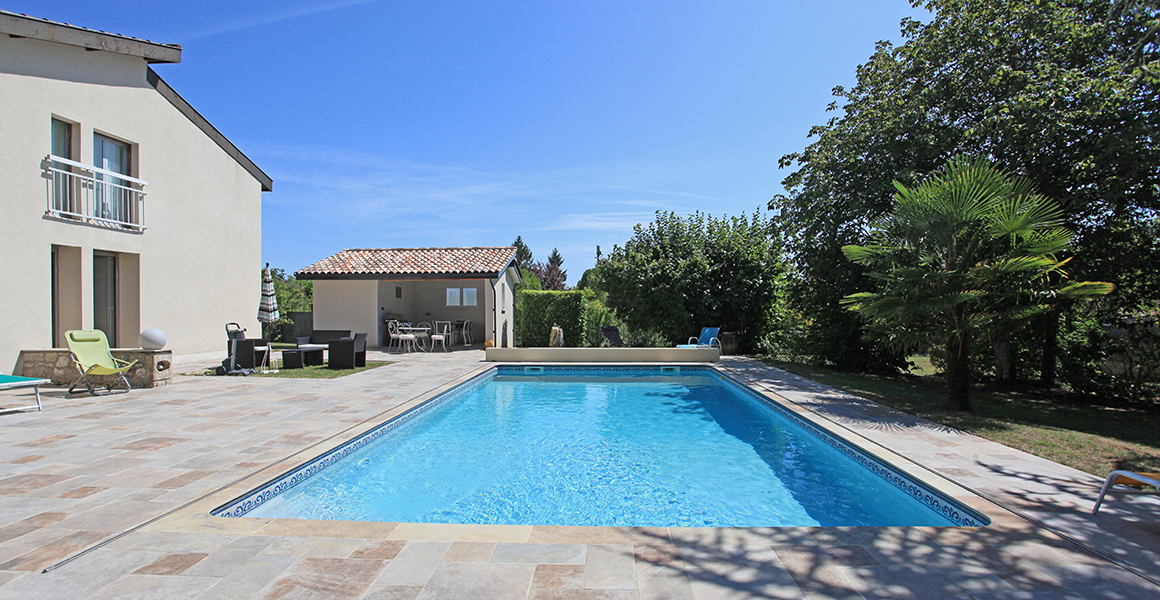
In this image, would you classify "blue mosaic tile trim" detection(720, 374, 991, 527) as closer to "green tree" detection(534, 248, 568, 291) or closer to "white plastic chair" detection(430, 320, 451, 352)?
"white plastic chair" detection(430, 320, 451, 352)

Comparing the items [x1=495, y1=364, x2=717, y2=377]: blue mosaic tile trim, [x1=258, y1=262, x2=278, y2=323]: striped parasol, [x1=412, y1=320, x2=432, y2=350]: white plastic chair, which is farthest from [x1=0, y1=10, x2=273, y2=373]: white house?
[x1=495, y1=364, x2=717, y2=377]: blue mosaic tile trim

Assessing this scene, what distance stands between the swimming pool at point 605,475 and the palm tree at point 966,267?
236cm

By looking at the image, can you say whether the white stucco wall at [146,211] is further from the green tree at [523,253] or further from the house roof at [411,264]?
the green tree at [523,253]

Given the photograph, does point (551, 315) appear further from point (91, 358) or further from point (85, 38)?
point (85, 38)

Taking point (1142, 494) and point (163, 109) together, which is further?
point (163, 109)

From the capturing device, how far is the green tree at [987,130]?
27.6 ft

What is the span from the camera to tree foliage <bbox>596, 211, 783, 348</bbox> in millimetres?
16609

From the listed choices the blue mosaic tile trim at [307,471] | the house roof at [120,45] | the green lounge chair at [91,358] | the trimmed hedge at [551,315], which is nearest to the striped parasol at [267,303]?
the green lounge chair at [91,358]

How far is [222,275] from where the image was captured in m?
13.6

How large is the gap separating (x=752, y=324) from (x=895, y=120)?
7.81m

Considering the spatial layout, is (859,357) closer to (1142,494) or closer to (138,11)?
(1142,494)

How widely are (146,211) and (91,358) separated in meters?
4.51

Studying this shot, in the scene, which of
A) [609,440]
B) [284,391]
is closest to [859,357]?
[609,440]

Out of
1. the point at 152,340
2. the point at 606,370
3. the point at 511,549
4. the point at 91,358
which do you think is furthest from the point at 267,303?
the point at 511,549
